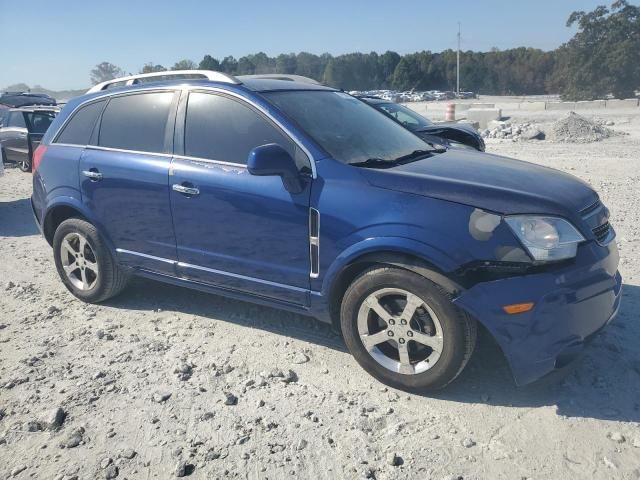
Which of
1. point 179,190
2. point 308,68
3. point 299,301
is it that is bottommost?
point 299,301

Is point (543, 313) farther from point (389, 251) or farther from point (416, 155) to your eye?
point (416, 155)

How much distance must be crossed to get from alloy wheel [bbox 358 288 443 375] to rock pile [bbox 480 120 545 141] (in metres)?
17.2

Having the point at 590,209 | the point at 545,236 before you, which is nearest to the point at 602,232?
the point at 590,209

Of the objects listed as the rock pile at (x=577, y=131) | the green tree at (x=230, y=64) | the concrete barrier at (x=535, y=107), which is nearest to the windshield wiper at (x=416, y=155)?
the rock pile at (x=577, y=131)

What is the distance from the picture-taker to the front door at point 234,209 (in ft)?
12.0

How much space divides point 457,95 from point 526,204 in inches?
3004

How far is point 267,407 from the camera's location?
10.8 feet

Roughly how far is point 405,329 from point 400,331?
0.13 feet

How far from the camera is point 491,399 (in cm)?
330

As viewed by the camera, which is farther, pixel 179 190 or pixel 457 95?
pixel 457 95

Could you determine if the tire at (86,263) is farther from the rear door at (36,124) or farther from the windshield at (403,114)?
the rear door at (36,124)

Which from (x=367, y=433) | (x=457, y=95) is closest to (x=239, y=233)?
(x=367, y=433)

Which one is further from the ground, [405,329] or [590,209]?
[590,209]

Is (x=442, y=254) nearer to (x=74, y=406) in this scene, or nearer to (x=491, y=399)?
(x=491, y=399)
